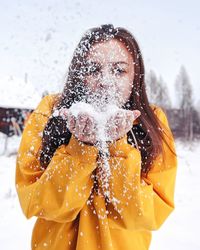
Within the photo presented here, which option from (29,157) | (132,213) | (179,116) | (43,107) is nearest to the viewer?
(132,213)

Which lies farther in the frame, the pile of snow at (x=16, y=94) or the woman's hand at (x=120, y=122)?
the pile of snow at (x=16, y=94)

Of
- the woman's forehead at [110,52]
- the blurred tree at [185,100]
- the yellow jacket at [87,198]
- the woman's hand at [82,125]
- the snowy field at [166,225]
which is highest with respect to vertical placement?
the woman's forehead at [110,52]

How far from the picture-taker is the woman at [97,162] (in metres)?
1.43

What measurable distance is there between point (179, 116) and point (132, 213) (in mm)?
28877

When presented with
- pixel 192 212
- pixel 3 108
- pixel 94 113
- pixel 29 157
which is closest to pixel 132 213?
pixel 94 113

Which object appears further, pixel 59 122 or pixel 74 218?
pixel 59 122

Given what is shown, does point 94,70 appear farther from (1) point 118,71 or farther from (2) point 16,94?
(2) point 16,94

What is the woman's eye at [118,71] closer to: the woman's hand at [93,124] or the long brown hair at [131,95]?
the long brown hair at [131,95]

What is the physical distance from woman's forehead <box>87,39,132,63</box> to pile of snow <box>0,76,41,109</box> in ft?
64.7

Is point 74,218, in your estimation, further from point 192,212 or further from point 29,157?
point 192,212

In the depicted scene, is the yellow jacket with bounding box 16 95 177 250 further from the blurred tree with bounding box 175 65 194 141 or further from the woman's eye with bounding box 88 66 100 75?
the blurred tree with bounding box 175 65 194 141

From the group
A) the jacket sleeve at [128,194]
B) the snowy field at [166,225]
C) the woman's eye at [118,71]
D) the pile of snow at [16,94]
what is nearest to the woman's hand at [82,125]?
the jacket sleeve at [128,194]

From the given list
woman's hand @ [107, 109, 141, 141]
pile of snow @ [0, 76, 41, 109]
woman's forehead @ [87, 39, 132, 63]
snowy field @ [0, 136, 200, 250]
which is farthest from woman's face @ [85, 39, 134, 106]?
pile of snow @ [0, 76, 41, 109]

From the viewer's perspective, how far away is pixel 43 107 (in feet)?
5.96
